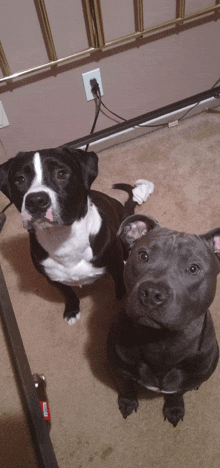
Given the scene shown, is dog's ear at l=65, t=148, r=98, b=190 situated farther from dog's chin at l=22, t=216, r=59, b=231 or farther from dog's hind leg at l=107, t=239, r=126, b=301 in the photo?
dog's hind leg at l=107, t=239, r=126, b=301

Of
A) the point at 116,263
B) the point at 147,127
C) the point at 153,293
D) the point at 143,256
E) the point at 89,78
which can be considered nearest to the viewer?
the point at 153,293

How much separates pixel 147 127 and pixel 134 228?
1.82 m

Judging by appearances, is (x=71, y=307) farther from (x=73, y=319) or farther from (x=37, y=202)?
(x=37, y=202)

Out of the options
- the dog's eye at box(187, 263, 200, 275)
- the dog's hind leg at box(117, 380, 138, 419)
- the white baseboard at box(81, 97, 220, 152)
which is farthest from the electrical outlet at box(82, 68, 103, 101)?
the dog's hind leg at box(117, 380, 138, 419)

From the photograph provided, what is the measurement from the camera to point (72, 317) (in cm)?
220

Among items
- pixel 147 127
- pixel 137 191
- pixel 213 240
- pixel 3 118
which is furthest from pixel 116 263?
pixel 147 127

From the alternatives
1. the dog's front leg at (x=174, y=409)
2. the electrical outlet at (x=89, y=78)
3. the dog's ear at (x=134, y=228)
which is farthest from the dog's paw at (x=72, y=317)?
the electrical outlet at (x=89, y=78)

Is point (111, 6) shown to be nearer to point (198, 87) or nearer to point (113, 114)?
point (113, 114)

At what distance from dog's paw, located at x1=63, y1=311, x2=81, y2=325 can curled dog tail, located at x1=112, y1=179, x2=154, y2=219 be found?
31.2 inches

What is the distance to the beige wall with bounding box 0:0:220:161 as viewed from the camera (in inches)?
92.4

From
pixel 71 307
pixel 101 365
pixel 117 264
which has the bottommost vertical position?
pixel 101 365

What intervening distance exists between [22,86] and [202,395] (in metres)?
2.31

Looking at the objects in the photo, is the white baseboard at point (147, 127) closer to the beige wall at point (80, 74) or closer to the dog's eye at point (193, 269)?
the beige wall at point (80, 74)

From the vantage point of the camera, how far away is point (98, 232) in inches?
72.2
